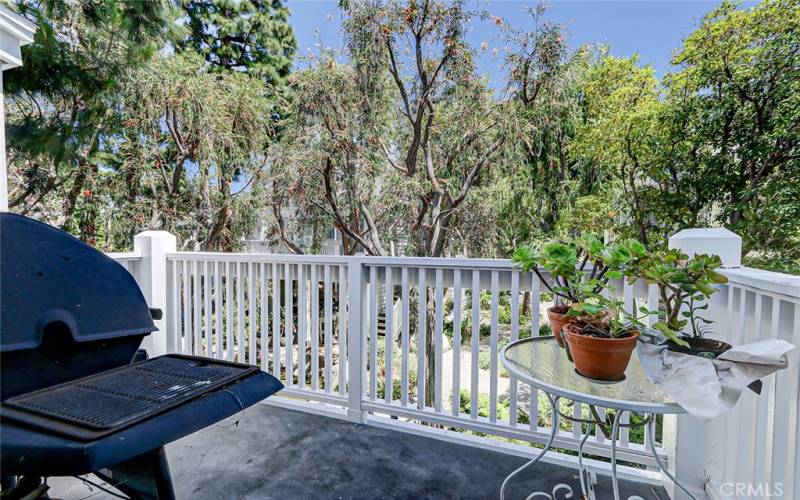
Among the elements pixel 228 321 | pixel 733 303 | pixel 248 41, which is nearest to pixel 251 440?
pixel 228 321

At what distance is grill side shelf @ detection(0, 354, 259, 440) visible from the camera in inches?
35.7

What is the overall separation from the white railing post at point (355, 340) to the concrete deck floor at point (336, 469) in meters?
0.13

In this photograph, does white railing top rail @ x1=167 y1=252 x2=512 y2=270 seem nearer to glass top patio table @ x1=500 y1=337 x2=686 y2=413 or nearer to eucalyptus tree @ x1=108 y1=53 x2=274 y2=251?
glass top patio table @ x1=500 y1=337 x2=686 y2=413

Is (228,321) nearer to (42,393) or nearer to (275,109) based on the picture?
(42,393)

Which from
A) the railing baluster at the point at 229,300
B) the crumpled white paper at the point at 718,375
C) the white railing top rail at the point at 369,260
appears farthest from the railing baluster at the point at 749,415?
the railing baluster at the point at 229,300

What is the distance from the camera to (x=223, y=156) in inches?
243

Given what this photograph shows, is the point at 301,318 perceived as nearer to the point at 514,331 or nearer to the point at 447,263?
the point at 447,263

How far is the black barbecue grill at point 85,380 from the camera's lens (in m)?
0.86

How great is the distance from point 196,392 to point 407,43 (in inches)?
210

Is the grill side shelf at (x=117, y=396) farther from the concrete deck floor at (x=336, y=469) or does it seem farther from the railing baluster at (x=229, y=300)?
the railing baluster at (x=229, y=300)

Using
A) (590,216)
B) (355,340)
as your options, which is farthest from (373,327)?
(590,216)

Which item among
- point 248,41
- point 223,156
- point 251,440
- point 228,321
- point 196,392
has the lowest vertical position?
point 251,440

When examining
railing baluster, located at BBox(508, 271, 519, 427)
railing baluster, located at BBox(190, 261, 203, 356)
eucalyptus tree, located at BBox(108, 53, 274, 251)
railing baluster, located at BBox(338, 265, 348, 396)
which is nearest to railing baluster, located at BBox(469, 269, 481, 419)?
railing baluster, located at BBox(508, 271, 519, 427)

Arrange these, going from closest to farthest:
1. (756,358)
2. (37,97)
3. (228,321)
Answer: (756,358)
(228,321)
(37,97)
